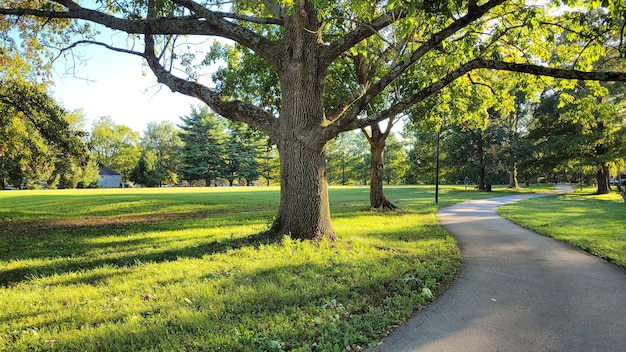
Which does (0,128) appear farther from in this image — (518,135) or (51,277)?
(518,135)

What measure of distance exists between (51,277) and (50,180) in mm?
56663

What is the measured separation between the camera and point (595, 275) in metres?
6.12

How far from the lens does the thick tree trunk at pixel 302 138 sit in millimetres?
7832

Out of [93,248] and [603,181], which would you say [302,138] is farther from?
[603,181]

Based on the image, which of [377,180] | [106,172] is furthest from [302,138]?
[106,172]

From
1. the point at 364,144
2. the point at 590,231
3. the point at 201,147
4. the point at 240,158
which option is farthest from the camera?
the point at 364,144

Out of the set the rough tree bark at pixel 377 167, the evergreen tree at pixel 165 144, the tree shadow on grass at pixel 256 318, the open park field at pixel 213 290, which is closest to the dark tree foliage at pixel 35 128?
the open park field at pixel 213 290

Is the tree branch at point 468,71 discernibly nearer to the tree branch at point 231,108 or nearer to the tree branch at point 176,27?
the tree branch at point 231,108

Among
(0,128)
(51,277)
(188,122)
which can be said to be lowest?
(51,277)

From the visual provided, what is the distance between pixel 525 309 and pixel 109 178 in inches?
3151

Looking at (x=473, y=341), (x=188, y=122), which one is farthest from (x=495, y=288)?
(x=188, y=122)

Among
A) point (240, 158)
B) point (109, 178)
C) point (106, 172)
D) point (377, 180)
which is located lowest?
point (109, 178)

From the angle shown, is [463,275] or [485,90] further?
[485,90]

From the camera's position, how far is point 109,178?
2844 inches
